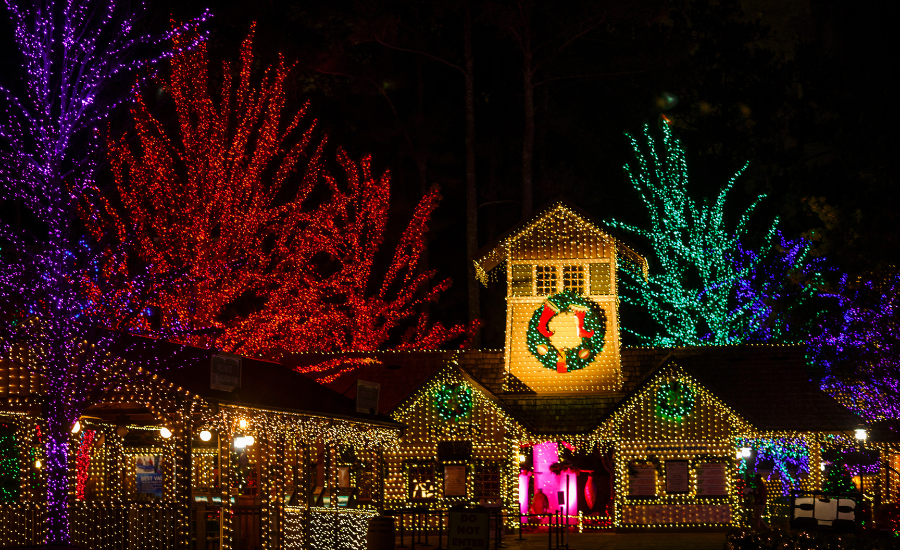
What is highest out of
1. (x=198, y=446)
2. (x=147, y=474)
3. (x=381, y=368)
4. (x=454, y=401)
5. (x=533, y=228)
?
(x=533, y=228)

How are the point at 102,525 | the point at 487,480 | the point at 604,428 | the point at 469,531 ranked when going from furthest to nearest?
the point at 487,480 → the point at 604,428 → the point at 469,531 → the point at 102,525

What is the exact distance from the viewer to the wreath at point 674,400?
24297mm

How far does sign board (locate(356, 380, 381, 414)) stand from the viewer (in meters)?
19.2

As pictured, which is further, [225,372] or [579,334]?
[579,334]

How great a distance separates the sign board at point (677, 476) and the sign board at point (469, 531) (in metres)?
9.42

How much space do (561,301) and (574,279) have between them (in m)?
0.69

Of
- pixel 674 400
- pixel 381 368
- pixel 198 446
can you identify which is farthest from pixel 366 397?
pixel 674 400

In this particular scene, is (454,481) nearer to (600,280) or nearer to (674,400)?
(674,400)

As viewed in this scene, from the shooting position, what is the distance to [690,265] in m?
37.0

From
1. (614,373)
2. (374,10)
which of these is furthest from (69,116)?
(374,10)

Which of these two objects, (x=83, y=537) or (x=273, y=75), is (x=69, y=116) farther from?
(x=273, y=75)

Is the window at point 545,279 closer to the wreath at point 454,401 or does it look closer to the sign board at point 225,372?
the wreath at point 454,401

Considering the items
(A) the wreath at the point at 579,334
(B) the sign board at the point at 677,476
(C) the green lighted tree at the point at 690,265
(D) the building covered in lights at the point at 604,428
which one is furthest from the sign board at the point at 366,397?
(C) the green lighted tree at the point at 690,265

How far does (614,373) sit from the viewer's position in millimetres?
25641
